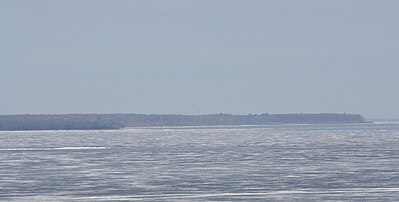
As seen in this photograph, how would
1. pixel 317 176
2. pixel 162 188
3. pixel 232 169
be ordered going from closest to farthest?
pixel 162 188, pixel 317 176, pixel 232 169

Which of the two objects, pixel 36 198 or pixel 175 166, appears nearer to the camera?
pixel 36 198

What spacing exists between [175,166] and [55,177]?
6.05 meters

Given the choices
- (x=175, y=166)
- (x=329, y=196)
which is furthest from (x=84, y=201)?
(x=175, y=166)

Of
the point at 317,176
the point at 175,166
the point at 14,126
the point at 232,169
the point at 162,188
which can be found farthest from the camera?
the point at 14,126

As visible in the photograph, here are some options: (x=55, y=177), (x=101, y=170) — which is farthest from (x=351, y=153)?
(x=55, y=177)

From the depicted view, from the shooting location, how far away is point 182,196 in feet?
82.5

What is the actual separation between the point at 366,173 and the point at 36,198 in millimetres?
10845

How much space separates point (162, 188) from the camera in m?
27.5

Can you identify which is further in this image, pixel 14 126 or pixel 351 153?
pixel 14 126

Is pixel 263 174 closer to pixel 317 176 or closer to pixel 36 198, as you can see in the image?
pixel 317 176

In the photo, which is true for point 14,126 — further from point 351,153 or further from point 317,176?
point 317,176

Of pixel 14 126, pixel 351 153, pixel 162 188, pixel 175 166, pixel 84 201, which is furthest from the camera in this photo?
pixel 14 126

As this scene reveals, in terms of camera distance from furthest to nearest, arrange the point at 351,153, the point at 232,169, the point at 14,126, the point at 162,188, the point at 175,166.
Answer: the point at 14,126
the point at 351,153
the point at 175,166
the point at 232,169
the point at 162,188

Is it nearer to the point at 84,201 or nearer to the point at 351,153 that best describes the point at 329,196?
the point at 84,201
